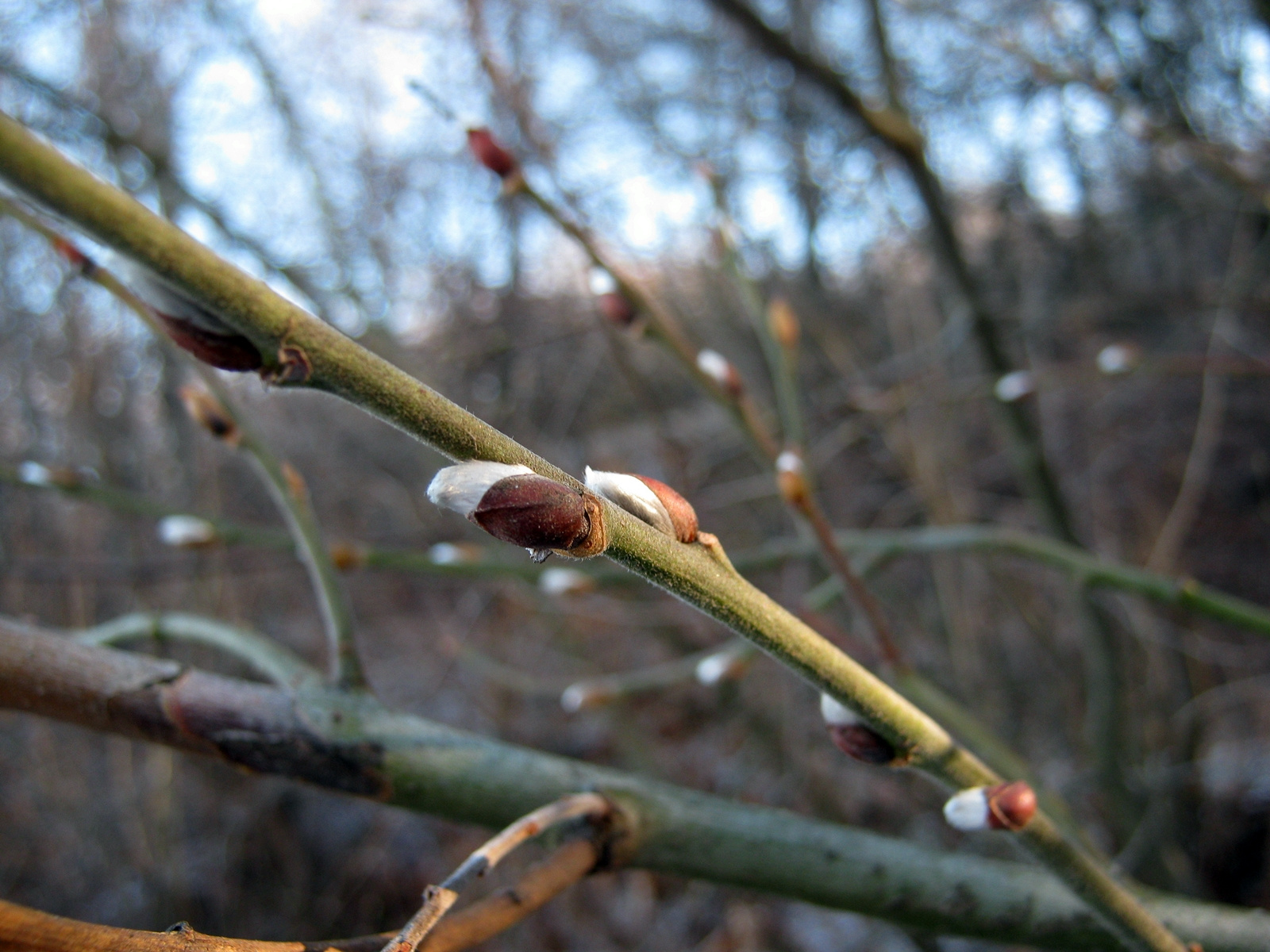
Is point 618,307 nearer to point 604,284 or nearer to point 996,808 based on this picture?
point 604,284

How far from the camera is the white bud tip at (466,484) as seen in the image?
1.27 feet

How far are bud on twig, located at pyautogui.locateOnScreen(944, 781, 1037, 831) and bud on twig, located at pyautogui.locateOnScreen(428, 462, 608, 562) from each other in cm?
43

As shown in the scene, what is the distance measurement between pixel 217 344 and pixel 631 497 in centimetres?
24

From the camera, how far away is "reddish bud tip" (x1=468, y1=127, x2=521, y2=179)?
104 cm

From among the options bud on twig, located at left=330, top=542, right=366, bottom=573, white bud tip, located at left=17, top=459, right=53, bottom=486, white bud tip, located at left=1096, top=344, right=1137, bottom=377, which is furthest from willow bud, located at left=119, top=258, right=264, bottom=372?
white bud tip, located at left=1096, top=344, right=1137, bottom=377

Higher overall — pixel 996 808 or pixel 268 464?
pixel 268 464

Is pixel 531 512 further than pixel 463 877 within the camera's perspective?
No

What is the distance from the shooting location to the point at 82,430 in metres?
3.50

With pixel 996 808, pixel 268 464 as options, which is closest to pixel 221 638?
pixel 268 464

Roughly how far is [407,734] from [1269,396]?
5072mm

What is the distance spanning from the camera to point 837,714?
25.7 inches

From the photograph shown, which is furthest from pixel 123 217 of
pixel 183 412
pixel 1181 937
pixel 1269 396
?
pixel 1269 396

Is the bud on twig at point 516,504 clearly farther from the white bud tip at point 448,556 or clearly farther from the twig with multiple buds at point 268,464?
the white bud tip at point 448,556

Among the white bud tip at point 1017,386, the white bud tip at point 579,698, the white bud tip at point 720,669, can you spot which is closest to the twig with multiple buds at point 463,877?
the white bud tip at point 720,669
